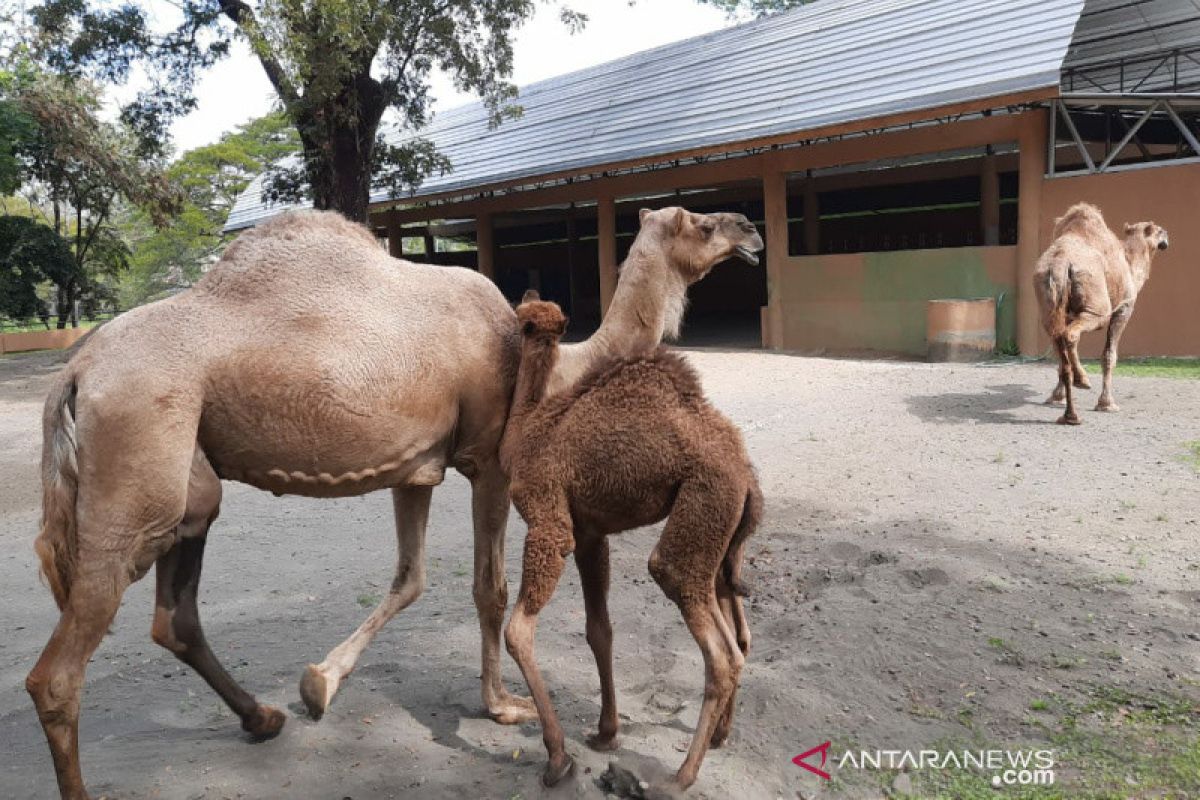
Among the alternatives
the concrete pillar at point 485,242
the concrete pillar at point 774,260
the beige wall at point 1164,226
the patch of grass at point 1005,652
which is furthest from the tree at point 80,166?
the patch of grass at point 1005,652

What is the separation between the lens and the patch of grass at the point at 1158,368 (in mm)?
10977

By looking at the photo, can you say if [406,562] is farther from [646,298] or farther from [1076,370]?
[1076,370]

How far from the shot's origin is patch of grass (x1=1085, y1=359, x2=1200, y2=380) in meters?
Result: 11.0

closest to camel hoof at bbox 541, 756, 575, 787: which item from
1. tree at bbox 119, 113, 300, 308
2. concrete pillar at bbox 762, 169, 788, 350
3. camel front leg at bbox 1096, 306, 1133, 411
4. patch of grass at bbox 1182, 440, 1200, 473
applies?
patch of grass at bbox 1182, 440, 1200, 473

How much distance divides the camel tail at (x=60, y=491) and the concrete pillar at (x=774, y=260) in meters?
13.9

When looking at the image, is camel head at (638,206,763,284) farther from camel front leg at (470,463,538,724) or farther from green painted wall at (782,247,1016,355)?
green painted wall at (782,247,1016,355)

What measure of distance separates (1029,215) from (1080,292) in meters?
4.55

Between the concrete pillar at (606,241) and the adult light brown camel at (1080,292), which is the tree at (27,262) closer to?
the concrete pillar at (606,241)

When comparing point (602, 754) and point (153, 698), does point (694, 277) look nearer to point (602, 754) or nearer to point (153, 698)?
point (602, 754)

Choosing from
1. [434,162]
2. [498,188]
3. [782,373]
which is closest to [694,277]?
[782,373]

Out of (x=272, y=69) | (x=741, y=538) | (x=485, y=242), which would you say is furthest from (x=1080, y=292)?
(x=485, y=242)

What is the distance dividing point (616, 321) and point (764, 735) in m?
1.73

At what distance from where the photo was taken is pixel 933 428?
870 cm

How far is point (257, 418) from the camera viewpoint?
314 cm
